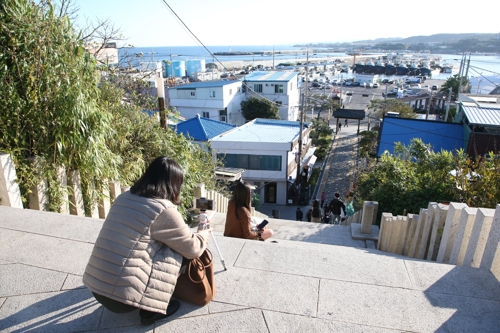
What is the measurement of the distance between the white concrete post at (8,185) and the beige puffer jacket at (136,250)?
94.5 inches

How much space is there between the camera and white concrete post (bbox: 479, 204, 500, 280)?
2992mm

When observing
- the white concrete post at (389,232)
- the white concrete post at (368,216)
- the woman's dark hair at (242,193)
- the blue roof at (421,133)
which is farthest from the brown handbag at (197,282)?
the blue roof at (421,133)

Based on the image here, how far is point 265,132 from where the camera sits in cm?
2069

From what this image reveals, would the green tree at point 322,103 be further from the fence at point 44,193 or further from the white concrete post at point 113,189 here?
the fence at point 44,193

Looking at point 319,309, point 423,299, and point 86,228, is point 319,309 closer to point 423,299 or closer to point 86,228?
point 423,299

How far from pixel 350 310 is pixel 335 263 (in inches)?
27.7

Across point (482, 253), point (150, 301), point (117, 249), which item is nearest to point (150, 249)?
point (117, 249)

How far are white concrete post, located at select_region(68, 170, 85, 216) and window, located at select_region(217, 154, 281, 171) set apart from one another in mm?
14263

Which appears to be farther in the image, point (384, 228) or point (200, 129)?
point (200, 129)

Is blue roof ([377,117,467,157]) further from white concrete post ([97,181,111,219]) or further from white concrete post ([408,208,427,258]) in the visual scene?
white concrete post ([97,181,111,219])

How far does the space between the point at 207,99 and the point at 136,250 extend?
29307 millimetres

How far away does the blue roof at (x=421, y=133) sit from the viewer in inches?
664

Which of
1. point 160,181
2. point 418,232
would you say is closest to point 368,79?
point 418,232

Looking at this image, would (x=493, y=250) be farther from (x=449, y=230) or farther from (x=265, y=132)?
(x=265, y=132)
